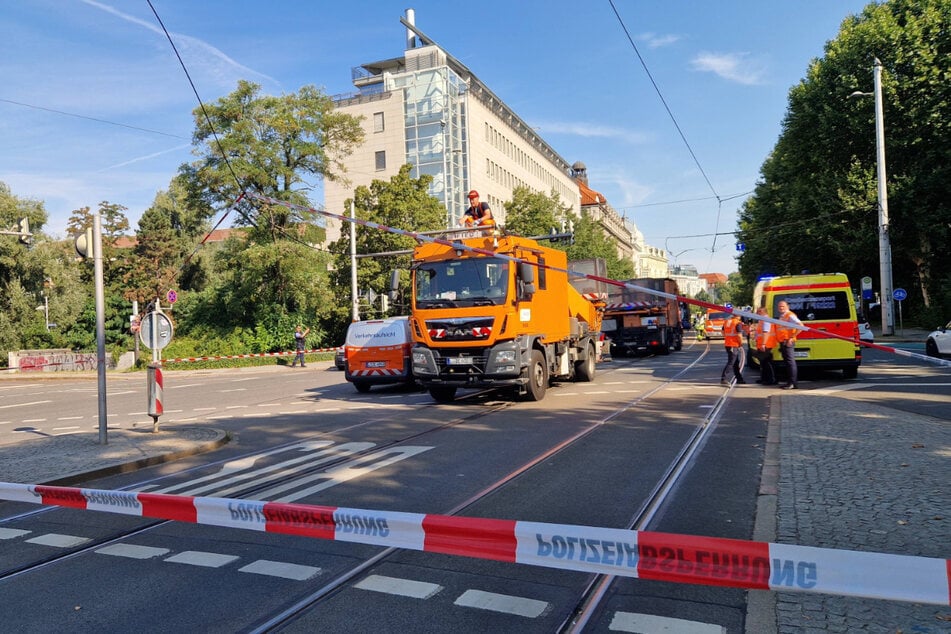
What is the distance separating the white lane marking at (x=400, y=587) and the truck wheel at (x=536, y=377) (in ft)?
27.5

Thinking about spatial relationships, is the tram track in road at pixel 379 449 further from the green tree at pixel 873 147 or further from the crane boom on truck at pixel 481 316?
the green tree at pixel 873 147

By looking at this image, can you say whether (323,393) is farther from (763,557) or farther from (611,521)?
(763,557)

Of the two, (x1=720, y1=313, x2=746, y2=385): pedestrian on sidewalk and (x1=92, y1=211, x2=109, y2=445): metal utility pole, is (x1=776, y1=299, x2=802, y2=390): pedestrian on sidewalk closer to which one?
(x1=720, y1=313, x2=746, y2=385): pedestrian on sidewalk

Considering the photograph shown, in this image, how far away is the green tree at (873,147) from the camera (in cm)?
3009

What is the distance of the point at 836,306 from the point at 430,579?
13.8 m

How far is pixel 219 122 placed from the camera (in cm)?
3478

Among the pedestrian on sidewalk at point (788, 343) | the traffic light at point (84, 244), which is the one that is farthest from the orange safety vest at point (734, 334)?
the traffic light at point (84, 244)

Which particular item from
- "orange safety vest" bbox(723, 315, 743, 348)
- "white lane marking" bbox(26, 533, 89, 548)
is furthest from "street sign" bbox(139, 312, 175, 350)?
"orange safety vest" bbox(723, 315, 743, 348)

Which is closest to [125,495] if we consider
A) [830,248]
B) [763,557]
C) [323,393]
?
[763,557]

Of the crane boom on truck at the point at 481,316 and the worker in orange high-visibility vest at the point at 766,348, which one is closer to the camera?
the crane boom on truck at the point at 481,316

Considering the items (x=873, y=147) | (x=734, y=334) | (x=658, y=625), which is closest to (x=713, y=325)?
(x=873, y=147)

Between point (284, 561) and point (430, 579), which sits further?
point (284, 561)

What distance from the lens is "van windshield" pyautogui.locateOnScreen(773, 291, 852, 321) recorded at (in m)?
15.2

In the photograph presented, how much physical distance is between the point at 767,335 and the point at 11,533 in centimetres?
1272
